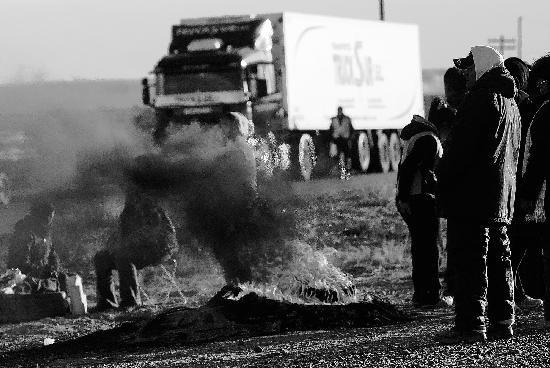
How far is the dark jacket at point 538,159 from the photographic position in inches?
379

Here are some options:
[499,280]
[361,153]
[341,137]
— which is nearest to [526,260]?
[499,280]

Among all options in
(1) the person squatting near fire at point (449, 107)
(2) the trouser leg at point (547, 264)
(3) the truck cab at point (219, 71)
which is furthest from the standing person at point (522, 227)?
(3) the truck cab at point (219, 71)

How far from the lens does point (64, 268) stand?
16.5 metres

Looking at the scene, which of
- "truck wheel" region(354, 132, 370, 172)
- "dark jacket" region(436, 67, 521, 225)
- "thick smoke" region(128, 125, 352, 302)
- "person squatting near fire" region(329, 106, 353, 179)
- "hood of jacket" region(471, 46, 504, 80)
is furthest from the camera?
Answer: "truck wheel" region(354, 132, 370, 172)

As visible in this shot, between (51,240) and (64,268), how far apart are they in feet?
7.12

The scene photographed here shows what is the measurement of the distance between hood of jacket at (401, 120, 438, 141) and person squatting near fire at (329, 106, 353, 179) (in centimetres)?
2314

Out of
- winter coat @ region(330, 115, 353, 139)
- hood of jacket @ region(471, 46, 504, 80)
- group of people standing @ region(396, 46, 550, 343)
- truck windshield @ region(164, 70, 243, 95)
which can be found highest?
hood of jacket @ region(471, 46, 504, 80)

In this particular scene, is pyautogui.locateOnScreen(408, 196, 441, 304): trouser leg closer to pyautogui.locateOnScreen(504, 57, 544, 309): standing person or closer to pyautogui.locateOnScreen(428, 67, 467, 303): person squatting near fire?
pyautogui.locateOnScreen(428, 67, 467, 303): person squatting near fire

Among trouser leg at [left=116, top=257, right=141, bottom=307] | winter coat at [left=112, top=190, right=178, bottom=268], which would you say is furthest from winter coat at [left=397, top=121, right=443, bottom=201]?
trouser leg at [left=116, top=257, right=141, bottom=307]

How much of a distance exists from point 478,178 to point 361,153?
89.3ft

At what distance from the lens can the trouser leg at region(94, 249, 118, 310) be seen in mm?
13945

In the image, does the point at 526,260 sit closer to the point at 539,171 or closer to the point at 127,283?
the point at 539,171

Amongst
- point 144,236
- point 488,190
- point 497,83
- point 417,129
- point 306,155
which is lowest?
point 306,155

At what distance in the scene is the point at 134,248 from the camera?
45.5 feet
